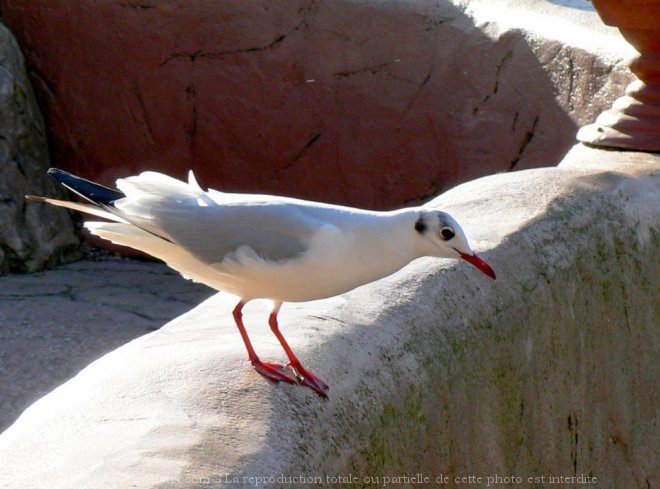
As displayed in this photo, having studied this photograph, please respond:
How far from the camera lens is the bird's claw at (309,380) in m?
2.12

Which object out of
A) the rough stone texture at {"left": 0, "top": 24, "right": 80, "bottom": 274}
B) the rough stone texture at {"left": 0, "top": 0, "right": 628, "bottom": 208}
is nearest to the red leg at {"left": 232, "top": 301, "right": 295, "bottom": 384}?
the rough stone texture at {"left": 0, "top": 0, "right": 628, "bottom": 208}

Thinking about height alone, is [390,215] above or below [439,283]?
above

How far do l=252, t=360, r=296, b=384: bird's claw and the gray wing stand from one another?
0.19m

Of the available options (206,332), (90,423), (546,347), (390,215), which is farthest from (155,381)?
(546,347)

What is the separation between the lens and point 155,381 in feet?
6.75

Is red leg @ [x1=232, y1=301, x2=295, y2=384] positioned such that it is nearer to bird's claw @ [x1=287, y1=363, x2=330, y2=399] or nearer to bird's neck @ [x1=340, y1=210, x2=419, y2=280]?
bird's claw @ [x1=287, y1=363, x2=330, y2=399]

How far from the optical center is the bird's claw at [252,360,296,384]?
212 cm

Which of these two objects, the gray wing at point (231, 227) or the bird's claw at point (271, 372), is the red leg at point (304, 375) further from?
the gray wing at point (231, 227)

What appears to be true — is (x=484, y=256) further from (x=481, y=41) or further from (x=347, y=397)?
(x=481, y=41)

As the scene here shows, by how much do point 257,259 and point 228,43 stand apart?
3.72 meters

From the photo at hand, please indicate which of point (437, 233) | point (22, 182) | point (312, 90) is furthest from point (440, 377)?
point (22, 182)

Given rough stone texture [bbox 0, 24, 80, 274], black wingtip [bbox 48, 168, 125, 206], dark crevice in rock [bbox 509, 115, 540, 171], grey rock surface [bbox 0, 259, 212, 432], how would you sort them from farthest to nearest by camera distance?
rough stone texture [bbox 0, 24, 80, 274] < dark crevice in rock [bbox 509, 115, 540, 171] < grey rock surface [bbox 0, 259, 212, 432] < black wingtip [bbox 48, 168, 125, 206]

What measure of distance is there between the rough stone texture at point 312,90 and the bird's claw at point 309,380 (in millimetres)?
3053

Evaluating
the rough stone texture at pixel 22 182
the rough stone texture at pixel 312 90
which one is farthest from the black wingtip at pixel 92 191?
the rough stone texture at pixel 22 182
